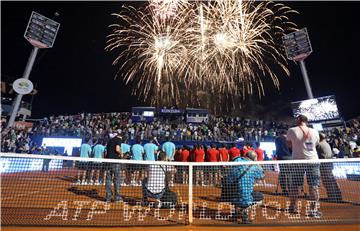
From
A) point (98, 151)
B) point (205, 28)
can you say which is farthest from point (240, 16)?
point (98, 151)

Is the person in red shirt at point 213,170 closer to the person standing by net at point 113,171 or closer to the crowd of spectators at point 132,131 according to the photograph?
the person standing by net at point 113,171

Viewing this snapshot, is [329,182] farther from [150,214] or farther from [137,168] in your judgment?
[137,168]

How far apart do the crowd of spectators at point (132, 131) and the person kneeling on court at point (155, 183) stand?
20612mm

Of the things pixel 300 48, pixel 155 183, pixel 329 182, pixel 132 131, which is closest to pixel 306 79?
pixel 300 48

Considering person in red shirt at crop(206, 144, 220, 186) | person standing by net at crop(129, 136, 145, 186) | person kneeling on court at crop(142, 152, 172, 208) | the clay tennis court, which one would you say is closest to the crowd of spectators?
person in red shirt at crop(206, 144, 220, 186)

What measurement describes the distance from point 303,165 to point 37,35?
43504 mm

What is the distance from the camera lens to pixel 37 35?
132 feet

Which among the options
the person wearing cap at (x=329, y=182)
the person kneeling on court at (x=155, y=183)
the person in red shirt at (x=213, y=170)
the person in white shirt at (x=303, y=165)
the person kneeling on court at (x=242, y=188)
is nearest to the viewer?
the person kneeling on court at (x=242, y=188)

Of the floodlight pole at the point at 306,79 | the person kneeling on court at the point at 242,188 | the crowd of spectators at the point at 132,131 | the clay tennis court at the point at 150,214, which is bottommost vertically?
the clay tennis court at the point at 150,214

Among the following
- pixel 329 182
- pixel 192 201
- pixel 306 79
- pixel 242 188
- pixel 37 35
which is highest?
pixel 37 35

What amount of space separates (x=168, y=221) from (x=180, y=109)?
164 ft

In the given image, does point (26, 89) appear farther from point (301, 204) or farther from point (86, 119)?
point (301, 204)

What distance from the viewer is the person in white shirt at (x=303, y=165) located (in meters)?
6.48

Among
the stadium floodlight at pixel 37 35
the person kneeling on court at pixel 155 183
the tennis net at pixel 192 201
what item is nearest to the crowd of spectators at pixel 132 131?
the stadium floodlight at pixel 37 35
